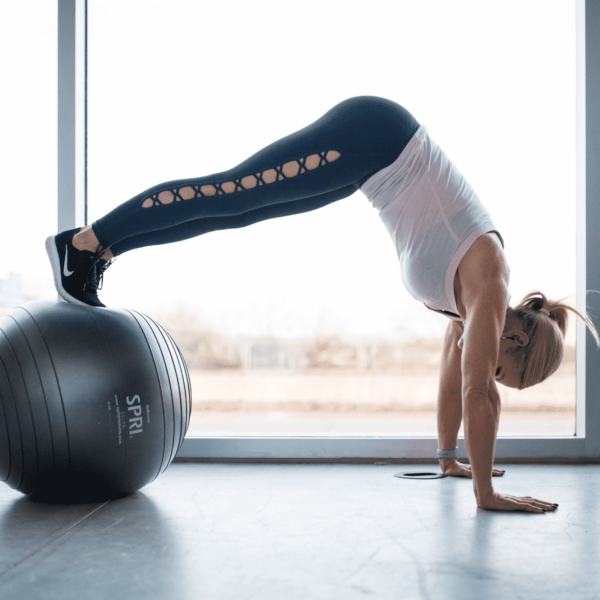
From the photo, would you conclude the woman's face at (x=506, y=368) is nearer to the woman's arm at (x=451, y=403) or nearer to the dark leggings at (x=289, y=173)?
the woman's arm at (x=451, y=403)

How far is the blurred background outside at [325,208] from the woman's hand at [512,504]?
746 mm

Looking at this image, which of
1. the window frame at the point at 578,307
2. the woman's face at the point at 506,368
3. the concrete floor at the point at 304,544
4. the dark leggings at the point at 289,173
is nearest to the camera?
the concrete floor at the point at 304,544

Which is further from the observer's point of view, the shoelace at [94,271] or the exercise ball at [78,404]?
the shoelace at [94,271]

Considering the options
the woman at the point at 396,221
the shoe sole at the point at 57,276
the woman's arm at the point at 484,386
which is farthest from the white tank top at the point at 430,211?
the shoe sole at the point at 57,276

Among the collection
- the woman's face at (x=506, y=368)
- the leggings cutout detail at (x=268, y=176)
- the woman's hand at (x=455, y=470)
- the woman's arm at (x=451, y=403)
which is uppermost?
the leggings cutout detail at (x=268, y=176)

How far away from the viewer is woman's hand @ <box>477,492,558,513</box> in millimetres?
1296

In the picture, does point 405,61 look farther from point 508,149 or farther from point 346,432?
point 346,432

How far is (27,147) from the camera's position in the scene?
221cm

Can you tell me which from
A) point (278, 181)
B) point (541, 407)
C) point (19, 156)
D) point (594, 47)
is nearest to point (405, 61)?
point (594, 47)

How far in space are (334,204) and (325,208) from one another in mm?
40

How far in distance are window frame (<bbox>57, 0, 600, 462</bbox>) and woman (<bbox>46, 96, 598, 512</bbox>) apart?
586 mm

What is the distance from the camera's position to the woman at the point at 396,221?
1.33m

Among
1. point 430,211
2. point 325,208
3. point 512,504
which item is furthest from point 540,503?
point 325,208

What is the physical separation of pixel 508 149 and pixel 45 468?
1897mm
